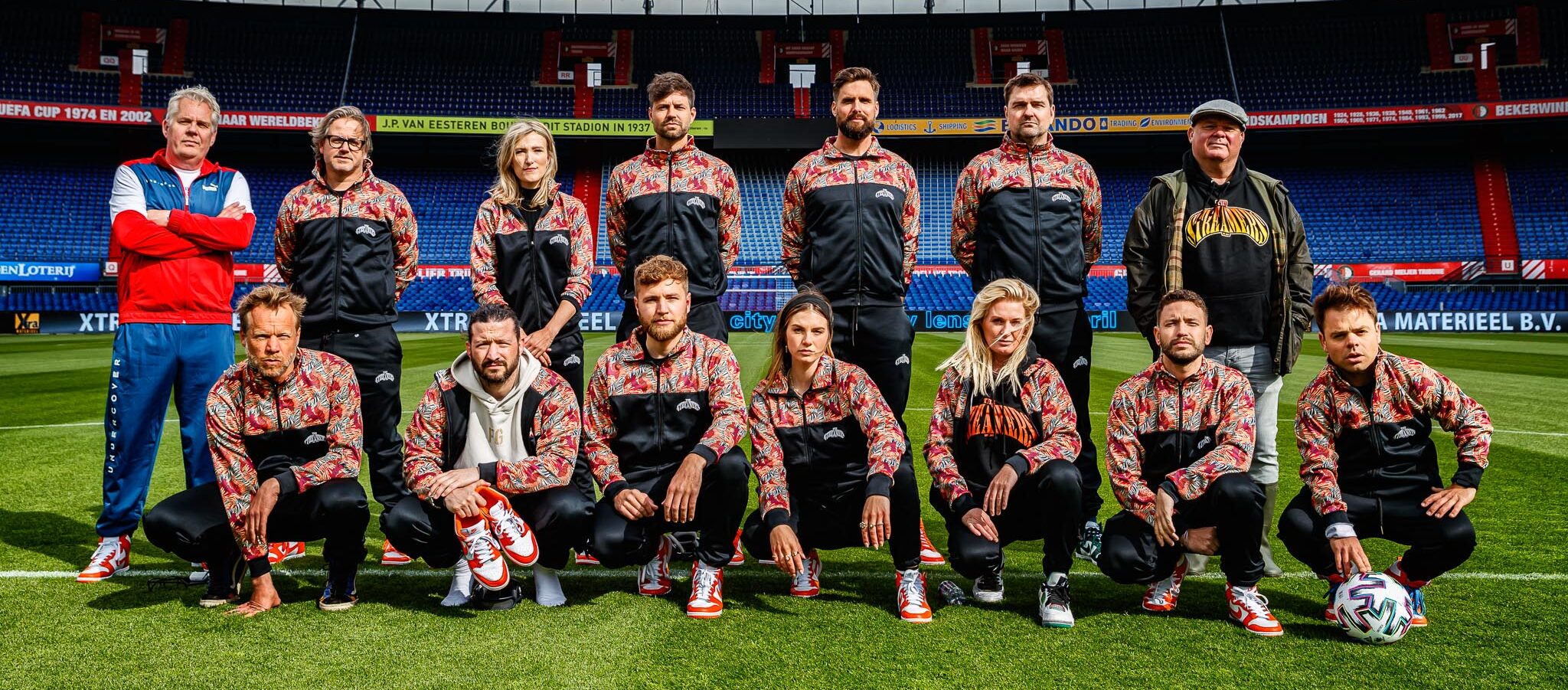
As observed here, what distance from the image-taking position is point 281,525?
12.5 ft

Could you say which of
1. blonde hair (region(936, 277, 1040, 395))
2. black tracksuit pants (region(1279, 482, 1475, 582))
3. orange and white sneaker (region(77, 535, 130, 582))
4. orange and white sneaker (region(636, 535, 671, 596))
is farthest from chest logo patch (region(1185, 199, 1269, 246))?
orange and white sneaker (region(77, 535, 130, 582))

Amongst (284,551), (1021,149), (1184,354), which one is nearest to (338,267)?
(284,551)

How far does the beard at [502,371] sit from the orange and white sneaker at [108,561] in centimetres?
202

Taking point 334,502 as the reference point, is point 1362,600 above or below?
below

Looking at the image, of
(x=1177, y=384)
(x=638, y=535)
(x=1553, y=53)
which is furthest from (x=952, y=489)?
(x=1553, y=53)

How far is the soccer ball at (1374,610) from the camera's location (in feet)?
10.8

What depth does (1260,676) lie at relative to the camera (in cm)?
301

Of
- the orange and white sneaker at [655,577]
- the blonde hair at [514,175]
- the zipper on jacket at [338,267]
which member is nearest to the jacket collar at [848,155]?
the blonde hair at [514,175]

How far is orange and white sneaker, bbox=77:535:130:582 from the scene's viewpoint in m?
4.09

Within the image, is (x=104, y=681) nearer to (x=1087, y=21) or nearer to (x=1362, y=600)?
(x=1362, y=600)

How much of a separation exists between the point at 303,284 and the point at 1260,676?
447 centimetres

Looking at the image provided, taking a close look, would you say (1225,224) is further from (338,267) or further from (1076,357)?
(338,267)

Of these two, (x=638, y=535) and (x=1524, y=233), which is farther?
(x=1524, y=233)

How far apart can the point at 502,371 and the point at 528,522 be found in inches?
25.5
